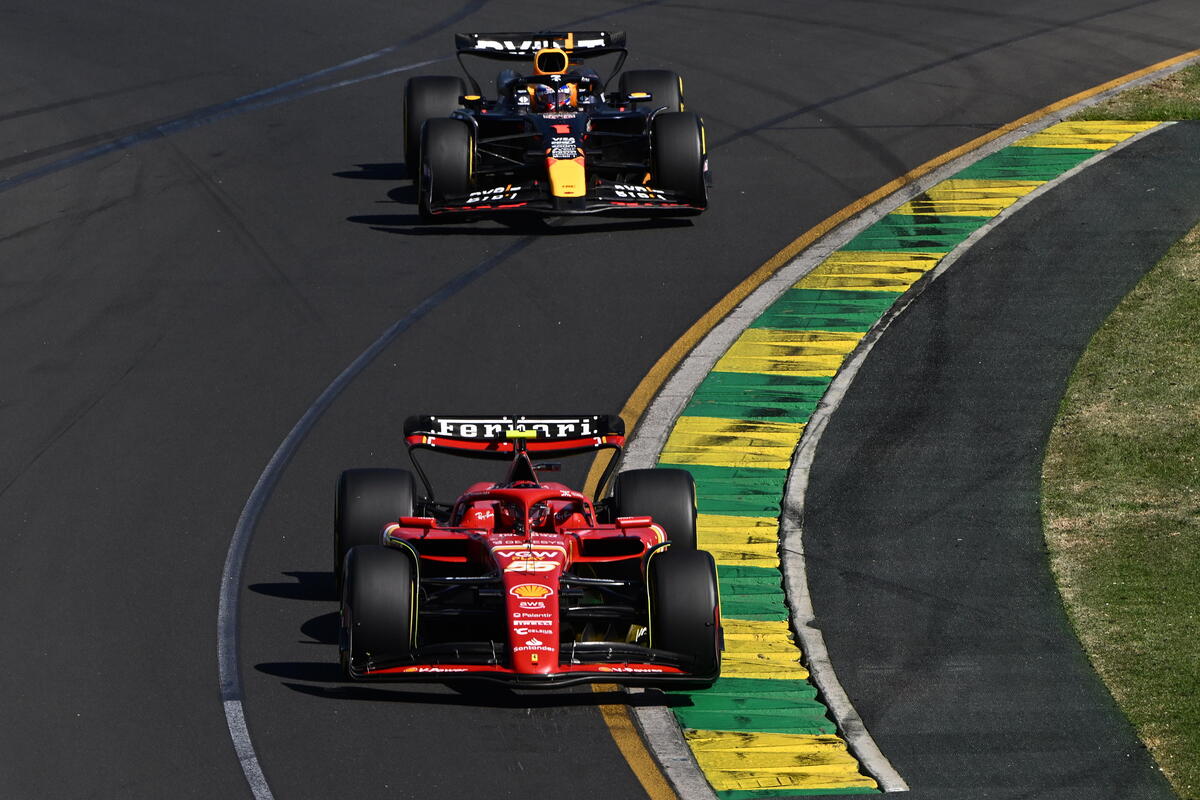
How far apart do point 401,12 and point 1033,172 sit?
41.5 ft

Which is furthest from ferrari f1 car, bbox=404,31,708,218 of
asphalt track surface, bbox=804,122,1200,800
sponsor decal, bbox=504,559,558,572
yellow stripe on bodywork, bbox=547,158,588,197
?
sponsor decal, bbox=504,559,558,572

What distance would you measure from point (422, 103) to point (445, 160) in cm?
228

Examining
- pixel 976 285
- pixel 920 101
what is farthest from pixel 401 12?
pixel 976 285

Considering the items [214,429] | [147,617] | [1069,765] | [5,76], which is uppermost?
[5,76]

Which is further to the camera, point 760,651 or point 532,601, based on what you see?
point 760,651

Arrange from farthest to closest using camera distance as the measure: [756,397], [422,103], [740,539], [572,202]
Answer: [422,103] → [572,202] → [756,397] → [740,539]

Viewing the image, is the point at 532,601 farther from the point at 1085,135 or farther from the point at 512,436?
the point at 1085,135

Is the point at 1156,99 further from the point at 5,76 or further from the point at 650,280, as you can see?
the point at 5,76

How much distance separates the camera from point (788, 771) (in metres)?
11.6

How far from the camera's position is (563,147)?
2050 cm

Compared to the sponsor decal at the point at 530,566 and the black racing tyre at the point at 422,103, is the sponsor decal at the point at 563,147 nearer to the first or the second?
the black racing tyre at the point at 422,103

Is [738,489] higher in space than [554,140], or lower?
lower

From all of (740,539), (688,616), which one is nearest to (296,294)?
(740,539)

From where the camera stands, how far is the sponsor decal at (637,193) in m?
20.3
